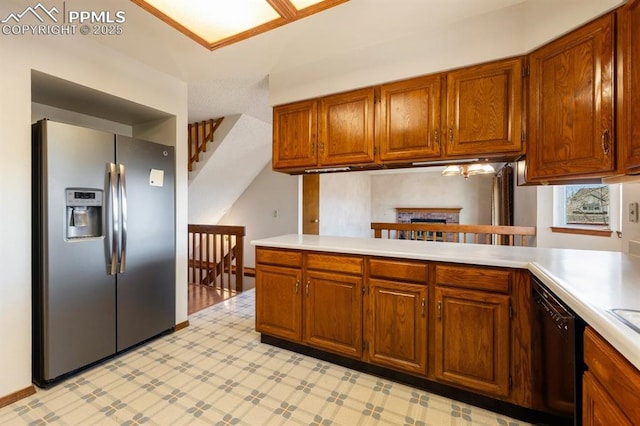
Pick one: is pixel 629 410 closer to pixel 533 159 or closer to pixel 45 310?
pixel 533 159

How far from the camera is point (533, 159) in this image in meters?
1.80

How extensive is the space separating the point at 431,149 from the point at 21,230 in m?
2.74

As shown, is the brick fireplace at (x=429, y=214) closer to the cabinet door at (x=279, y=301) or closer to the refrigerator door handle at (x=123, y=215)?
the cabinet door at (x=279, y=301)

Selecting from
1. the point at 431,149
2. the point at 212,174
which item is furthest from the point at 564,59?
the point at 212,174

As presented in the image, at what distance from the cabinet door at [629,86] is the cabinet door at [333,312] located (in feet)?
5.02

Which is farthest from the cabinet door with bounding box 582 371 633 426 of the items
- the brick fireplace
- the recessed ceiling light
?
the brick fireplace

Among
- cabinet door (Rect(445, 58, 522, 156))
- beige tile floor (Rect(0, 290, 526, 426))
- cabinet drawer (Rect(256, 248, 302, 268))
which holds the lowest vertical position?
beige tile floor (Rect(0, 290, 526, 426))

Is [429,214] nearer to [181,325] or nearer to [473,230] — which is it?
[473,230]

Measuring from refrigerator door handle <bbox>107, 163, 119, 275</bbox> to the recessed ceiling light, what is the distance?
114 cm

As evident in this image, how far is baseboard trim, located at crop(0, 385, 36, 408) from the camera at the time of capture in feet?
5.65

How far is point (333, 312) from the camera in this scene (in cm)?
218

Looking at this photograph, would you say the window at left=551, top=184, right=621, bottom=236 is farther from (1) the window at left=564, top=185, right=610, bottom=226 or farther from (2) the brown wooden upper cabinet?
(2) the brown wooden upper cabinet

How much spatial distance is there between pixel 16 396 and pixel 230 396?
1279 millimetres

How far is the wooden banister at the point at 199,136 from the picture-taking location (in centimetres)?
430
